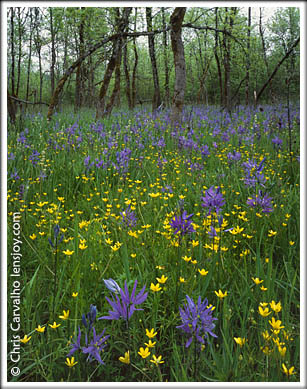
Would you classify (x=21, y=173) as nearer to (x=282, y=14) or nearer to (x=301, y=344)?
(x=301, y=344)

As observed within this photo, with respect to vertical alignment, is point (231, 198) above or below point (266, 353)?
above

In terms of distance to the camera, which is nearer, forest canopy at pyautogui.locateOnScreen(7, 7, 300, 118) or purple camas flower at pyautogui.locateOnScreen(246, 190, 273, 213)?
purple camas flower at pyautogui.locateOnScreen(246, 190, 273, 213)

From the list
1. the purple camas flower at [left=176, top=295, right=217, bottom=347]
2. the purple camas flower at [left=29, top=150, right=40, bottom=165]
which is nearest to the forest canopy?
the purple camas flower at [left=29, top=150, right=40, bottom=165]

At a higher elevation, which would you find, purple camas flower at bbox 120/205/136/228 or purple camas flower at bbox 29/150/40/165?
purple camas flower at bbox 29/150/40/165

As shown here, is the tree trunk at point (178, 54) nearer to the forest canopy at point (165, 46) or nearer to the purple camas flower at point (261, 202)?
the forest canopy at point (165, 46)

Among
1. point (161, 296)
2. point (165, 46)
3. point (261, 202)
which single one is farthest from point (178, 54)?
point (165, 46)

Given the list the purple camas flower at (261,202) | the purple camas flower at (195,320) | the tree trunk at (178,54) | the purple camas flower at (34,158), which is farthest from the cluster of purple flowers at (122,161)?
the purple camas flower at (195,320)

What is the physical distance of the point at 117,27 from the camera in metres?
6.38

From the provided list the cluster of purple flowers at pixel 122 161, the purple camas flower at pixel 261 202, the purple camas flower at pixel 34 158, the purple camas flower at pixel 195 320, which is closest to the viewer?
the purple camas flower at pixel 195 320

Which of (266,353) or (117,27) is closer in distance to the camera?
(266,353)

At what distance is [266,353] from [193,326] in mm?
288

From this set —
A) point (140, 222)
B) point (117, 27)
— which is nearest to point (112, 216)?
point (140, 222)

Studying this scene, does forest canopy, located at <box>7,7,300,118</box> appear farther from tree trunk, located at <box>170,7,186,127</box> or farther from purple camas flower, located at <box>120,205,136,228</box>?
purple camas flower, located at <box>120,205,136,228</box>

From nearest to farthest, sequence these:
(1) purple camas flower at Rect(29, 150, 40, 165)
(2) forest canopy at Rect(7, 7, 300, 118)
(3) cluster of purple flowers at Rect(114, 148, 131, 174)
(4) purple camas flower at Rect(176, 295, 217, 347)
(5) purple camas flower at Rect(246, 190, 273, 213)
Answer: (4) purple camas flower at Rect(176, 295, 217, 347), (5) purple camas flower at Rect(246, 190, 273, 213), (3) cluster of purple flowers at Rect(114, 148, 131, 174), (1) purple camas flower at Rect(29, 150, 40, 165), (2) forest canopy at Rect(7, 7, 300, 118)
